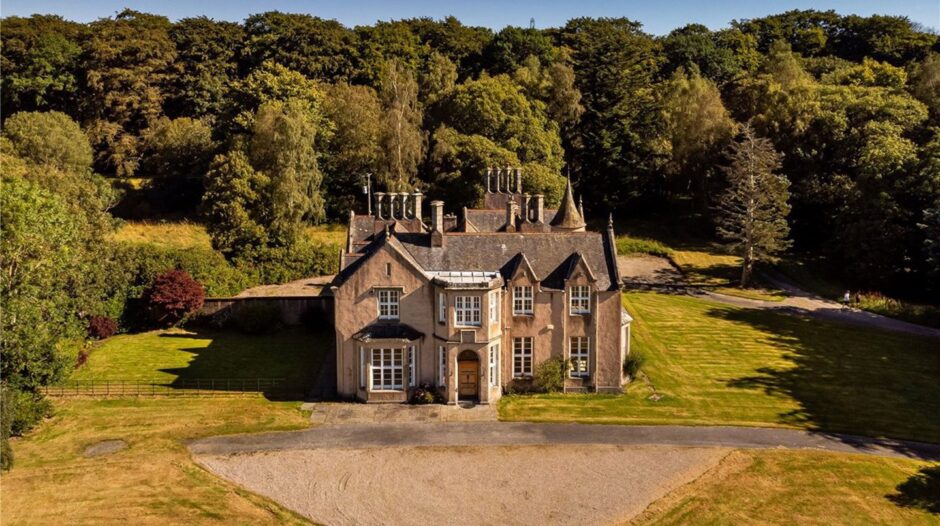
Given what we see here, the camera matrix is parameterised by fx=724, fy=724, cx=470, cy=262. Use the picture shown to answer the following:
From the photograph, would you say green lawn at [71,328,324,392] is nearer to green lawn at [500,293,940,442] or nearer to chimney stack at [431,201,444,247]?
chimney stack at [431,201,444,247]

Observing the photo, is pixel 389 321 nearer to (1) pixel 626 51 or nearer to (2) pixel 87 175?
(2) pixel 87 175

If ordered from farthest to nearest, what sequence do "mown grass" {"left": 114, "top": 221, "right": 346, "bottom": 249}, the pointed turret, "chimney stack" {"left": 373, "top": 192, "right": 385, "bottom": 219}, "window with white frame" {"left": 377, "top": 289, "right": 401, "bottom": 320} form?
"mown grass" {"left": 114, "top": 221, "right": 346, "bottom": 249}, the pointed turret, "chimney stack" {"left": 373, "top": 192, "right": 385, "bottom": 219}, "window with white frame" {"left": 377, "top": 289, "right": 401, "bottom": 320}

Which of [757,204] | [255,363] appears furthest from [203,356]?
[757,204]

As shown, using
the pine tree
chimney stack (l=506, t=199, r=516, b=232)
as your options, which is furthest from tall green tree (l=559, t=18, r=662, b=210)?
chimney stack (l=506, t=199, r=516, b=232)

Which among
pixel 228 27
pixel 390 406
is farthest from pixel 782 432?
pixel 228 27

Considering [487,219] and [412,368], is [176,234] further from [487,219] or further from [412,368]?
[412,368]

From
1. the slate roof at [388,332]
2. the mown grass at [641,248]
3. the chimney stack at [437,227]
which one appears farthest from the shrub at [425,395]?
the mown grass at [641,248]
